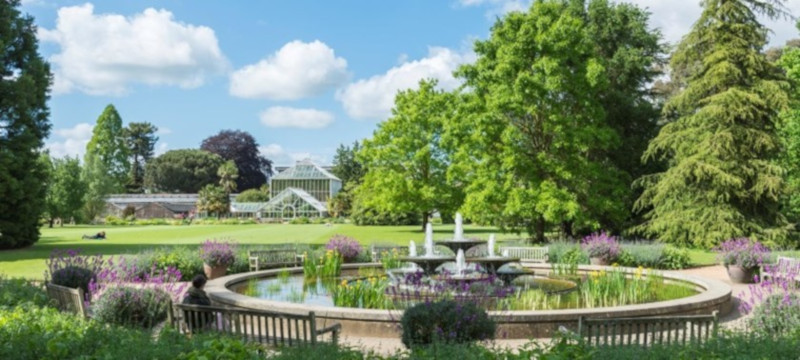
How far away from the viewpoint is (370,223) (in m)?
62.8

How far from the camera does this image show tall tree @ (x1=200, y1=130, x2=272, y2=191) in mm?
111125

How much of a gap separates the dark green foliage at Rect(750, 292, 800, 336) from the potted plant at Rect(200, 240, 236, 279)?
1267 cm

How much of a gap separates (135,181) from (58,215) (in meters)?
44.5

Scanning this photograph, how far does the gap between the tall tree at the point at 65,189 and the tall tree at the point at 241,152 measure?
1878 inches

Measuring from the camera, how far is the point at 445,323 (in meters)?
6.64

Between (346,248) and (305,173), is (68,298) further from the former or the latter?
(305,173)

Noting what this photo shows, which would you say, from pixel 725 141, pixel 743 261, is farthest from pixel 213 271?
pixel 725 141

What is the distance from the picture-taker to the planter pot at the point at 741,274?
53.7ft

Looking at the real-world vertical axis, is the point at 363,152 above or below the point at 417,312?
above

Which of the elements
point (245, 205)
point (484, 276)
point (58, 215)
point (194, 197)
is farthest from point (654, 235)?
point (194, 197)

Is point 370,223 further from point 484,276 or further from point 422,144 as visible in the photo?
point 484,276

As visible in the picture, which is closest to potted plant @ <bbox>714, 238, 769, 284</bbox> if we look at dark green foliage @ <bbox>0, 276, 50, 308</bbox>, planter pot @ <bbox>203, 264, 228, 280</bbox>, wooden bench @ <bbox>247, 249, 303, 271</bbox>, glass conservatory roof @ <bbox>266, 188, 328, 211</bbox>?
wooden bench @ <bbox>247, 249, 303, 271</bbox>

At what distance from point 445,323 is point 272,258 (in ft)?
42.7

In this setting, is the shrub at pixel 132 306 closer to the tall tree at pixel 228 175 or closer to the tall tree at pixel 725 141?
the tall tree at pixel 725 141
